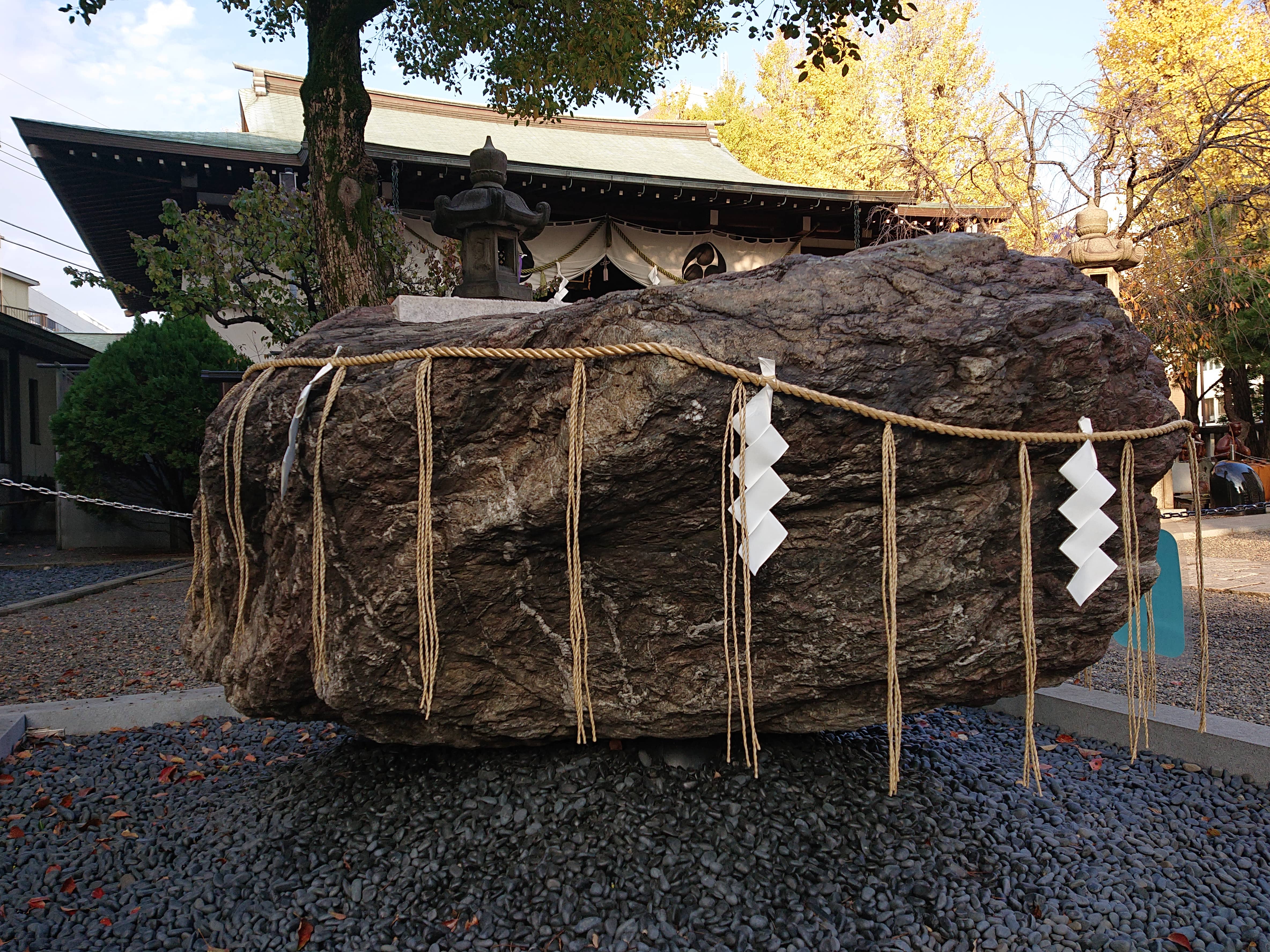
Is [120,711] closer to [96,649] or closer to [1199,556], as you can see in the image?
[96,649]

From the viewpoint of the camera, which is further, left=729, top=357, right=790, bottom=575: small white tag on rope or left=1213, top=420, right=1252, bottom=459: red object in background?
left=1213, top=420, right=1252, bottom=459: red object in background

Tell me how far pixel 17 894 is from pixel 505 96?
7464mm

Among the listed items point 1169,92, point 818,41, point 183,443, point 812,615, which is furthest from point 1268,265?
point 183,443

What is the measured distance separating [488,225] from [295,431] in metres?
2.71

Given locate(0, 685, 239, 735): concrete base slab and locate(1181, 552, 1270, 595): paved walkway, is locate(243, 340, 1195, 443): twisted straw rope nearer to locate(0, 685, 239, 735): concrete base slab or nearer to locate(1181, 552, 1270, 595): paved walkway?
locate(0, 685, 239, 735): concrete base slab

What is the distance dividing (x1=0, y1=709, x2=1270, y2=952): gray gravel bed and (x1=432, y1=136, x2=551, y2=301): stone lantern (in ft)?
8.71

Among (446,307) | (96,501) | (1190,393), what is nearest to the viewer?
(446,307)

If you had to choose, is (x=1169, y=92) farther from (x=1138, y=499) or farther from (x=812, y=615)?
(x=812, y=615)

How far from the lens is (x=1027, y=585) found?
2.00 metres

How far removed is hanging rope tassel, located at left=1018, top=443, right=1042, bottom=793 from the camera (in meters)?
1.96

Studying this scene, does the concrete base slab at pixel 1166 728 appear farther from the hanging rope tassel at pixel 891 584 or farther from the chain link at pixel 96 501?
the chain link at pixel 96 501

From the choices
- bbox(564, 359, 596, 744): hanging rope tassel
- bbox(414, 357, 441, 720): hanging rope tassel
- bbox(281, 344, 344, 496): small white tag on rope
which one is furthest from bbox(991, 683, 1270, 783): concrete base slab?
bbox(281, 344, 344, 496): small white tag on rope

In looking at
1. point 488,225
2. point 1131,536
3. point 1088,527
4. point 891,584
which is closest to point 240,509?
point 891,584

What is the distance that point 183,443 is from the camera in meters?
8.05
